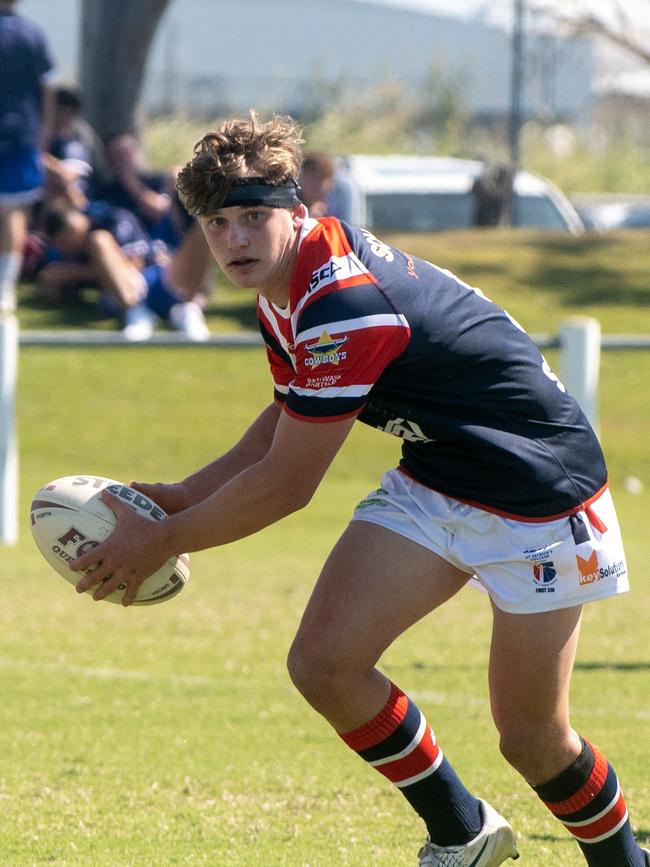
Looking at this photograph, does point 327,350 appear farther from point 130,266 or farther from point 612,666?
point 130,266

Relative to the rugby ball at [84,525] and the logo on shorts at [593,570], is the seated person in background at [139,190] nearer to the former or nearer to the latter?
the rugby ball at [84,525]

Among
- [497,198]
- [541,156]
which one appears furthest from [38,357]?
[541,156]

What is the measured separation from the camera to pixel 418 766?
4.38 metres

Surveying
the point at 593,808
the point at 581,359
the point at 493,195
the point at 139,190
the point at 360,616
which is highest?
the point at 360,616

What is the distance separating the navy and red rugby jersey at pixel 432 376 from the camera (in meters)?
4.06

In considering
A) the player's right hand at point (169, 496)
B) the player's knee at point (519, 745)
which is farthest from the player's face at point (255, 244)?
the player's knee at point (519, 745)

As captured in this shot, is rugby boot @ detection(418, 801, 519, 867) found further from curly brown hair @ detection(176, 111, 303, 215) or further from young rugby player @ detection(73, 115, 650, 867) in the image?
curly brown hair @ detection(176, 111, 303, 215)

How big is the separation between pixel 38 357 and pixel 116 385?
3.59 feet

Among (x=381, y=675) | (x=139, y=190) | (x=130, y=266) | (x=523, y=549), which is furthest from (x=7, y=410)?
(x=523, y=549)

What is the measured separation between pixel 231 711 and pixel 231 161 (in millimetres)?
3103

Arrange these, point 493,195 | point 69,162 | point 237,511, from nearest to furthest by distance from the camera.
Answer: point 237,511 < point 69,162 < point 493,195

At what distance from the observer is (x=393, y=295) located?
4156mm

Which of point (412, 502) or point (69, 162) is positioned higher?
point (412, 502)

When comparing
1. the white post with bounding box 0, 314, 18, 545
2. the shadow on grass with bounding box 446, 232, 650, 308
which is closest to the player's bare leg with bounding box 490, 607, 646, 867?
the white post with bounding box 0, 314, 18, 545
